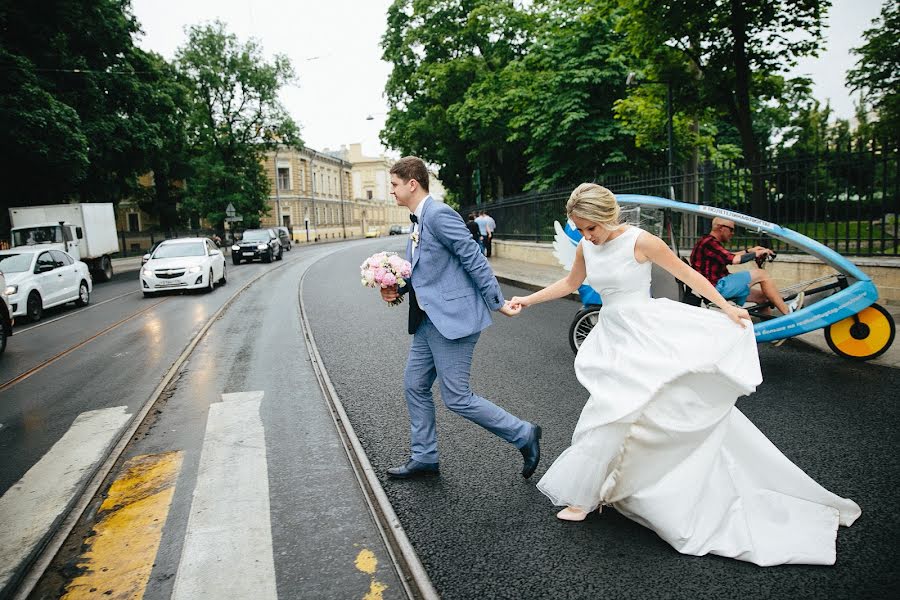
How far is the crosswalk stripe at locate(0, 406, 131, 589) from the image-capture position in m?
3.31

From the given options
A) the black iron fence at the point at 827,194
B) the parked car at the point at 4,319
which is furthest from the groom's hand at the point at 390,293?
the parked car at the point at 4,319

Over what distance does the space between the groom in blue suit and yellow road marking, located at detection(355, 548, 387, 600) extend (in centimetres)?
97

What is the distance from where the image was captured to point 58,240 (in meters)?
20.2

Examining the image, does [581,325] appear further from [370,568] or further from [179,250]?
[179,250]

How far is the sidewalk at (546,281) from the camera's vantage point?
6.62 metres

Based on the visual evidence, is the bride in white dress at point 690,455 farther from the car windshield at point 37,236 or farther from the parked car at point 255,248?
the parked car at point 255,248

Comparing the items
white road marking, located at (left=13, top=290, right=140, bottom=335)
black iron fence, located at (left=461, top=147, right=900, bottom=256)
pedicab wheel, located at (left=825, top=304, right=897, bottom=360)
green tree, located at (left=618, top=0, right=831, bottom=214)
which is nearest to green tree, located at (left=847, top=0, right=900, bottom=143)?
green tree, located at (left=618, top=0, right=831, bottom=214)

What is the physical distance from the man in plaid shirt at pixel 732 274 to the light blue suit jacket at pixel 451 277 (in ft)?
13.2

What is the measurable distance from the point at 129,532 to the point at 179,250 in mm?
15537

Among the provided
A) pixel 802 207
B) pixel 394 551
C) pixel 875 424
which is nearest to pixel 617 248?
pixel 394 551

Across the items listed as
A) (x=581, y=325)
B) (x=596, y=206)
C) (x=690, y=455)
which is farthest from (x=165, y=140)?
(x=690, y=455)

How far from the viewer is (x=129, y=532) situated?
134 inches

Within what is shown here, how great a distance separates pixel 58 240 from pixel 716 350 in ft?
72.9

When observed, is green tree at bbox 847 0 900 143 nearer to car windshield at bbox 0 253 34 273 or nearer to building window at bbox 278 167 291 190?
car windshield at bbox 0 253 34 273
